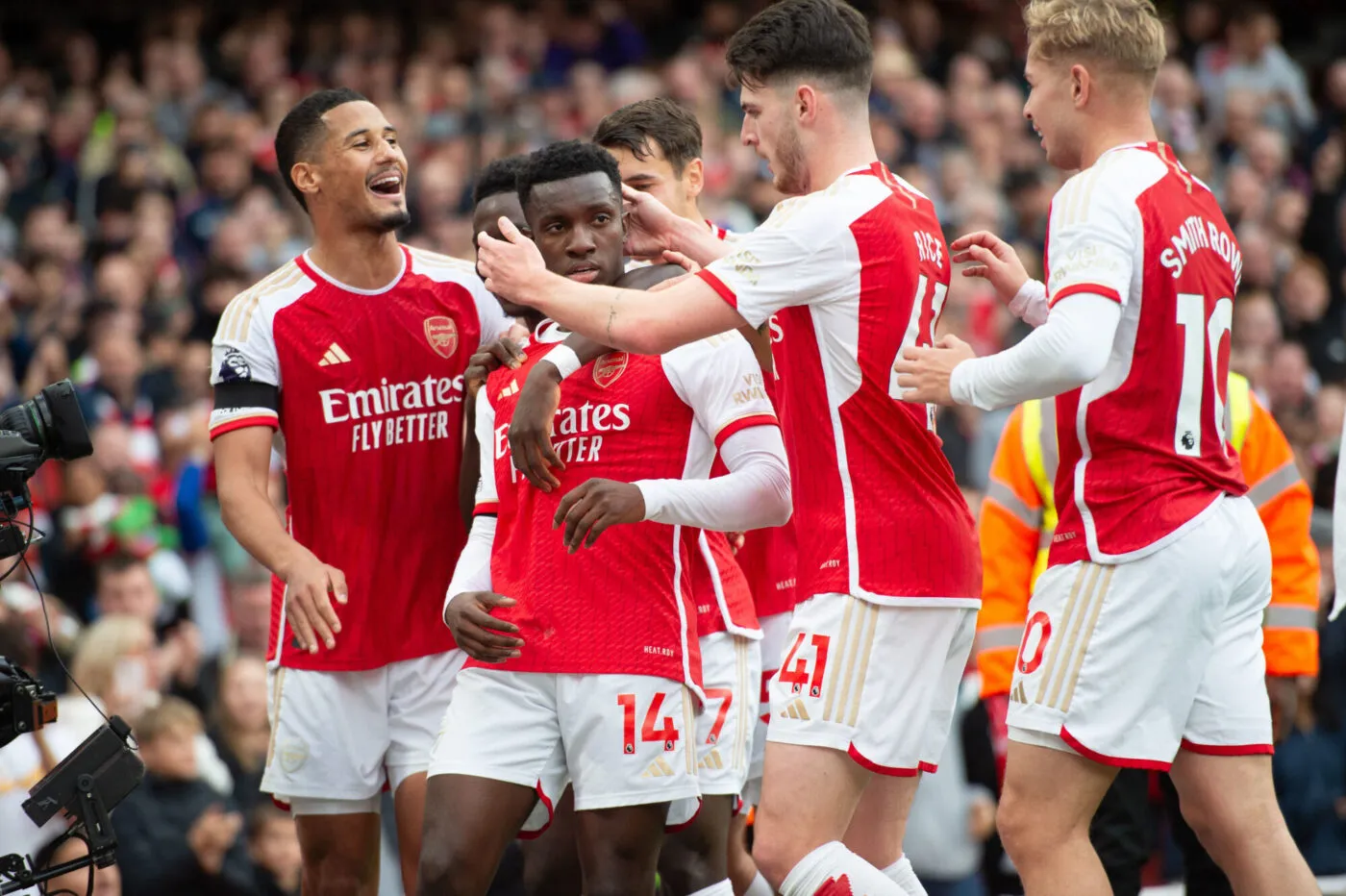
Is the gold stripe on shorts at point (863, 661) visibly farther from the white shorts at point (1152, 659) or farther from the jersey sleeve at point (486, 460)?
the jersey sleeve at point (486, 460)

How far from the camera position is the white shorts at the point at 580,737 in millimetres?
4781

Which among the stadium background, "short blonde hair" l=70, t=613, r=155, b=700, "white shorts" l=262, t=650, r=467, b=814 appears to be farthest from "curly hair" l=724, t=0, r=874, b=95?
"short blonde hair" l=70, t=613, r=155, b=700

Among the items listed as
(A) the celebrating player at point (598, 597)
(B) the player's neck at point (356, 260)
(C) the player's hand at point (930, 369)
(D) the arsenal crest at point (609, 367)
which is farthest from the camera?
(B) the player's neck at point (356, 260)

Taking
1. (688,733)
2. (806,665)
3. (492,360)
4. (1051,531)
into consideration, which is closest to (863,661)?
(806,665)

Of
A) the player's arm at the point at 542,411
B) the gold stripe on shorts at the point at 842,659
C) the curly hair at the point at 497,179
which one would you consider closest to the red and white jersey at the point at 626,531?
the player's arm at the point at 542,411

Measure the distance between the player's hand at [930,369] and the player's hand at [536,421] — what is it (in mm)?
927

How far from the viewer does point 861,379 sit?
15.3ft

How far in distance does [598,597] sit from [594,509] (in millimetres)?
392

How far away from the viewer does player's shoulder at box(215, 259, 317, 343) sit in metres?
5.79

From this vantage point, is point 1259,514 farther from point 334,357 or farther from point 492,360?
point 334,357

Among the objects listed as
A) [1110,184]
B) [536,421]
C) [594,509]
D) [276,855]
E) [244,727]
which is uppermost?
[1110,184]

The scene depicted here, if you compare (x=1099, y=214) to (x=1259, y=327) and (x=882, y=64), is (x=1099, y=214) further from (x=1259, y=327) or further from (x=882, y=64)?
(x=882, y=64)

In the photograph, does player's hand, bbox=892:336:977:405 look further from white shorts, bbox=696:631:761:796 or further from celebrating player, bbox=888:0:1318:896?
white shorts, bbox=696:631:761:796

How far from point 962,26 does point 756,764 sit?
13098 millimetres
